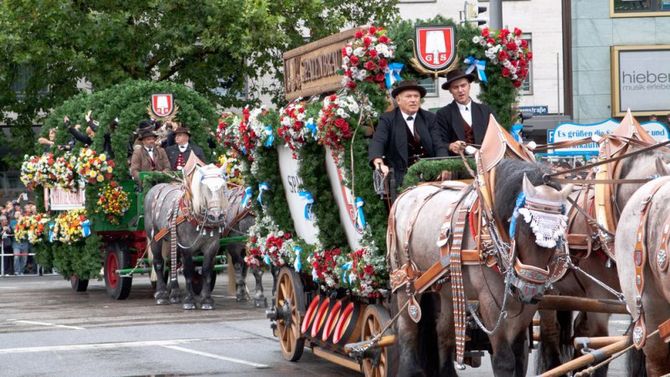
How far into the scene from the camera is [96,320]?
17.3m

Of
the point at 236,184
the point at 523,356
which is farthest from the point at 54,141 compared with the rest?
the point at 523,356

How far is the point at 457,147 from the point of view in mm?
10102

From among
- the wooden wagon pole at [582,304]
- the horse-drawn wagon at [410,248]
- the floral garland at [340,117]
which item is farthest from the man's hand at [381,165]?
the wooden wagon pole at [582,304]

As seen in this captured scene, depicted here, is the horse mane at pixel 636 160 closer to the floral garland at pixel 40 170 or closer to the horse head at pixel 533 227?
the horse head at pixel 533 227

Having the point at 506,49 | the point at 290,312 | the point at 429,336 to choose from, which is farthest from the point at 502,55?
the point at 290,312

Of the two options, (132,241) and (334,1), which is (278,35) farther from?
(132,241)

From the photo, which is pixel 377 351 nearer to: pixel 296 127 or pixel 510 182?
pixel 296 127

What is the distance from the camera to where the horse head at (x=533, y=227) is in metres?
7.68

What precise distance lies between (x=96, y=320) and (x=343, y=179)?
24.6 ft

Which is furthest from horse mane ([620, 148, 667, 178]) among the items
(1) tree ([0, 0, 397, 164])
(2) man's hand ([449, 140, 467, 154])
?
(1) tree ([0, 0, 397, 164])

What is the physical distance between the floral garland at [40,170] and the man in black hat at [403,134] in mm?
11439

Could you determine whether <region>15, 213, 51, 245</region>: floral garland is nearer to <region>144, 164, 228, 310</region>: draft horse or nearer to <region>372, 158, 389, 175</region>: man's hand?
<region>144, 164, 228, 310</region>: draft horse

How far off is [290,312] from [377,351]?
2294mm

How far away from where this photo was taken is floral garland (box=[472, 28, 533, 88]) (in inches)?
419
